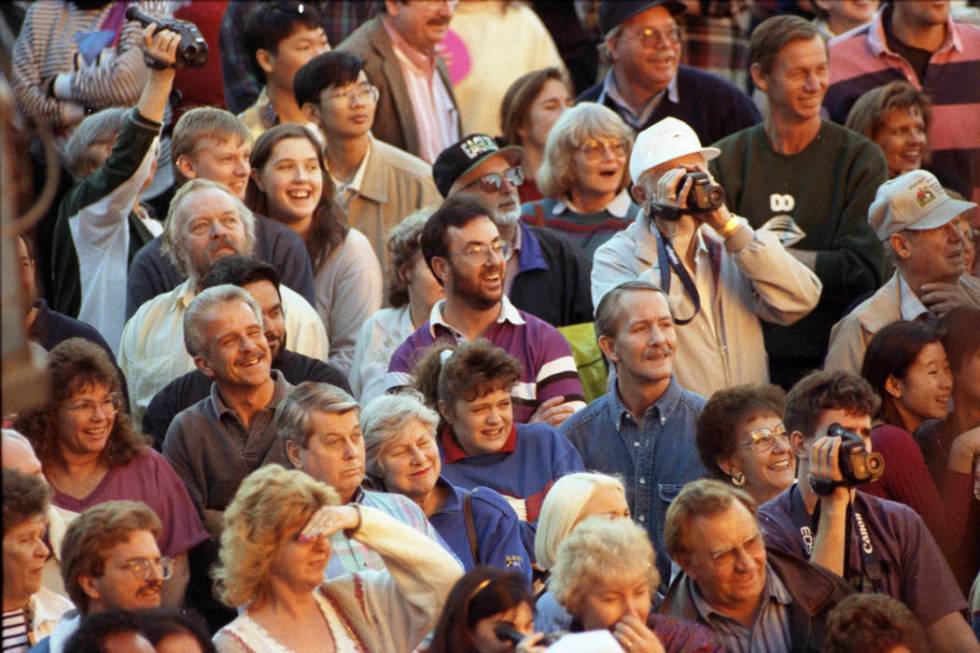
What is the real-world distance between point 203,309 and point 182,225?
2.57 feet

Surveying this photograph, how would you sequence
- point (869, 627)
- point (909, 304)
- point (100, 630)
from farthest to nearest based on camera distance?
1. point (909, 304)
2. point (869, 627)
3. point (100, 630)

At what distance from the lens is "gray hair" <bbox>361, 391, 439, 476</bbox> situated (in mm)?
6668

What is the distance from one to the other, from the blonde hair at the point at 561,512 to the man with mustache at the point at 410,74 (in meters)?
3.62

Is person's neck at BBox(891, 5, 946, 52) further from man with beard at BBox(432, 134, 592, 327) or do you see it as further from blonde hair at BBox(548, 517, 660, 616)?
blonde hair at BBox(548, 517, 660, 616)

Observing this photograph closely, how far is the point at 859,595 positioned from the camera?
6027 mm

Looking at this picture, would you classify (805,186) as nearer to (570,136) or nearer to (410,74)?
(570,136)

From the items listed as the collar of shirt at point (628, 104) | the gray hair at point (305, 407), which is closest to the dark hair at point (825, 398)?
the gray hair at point (305, 407)

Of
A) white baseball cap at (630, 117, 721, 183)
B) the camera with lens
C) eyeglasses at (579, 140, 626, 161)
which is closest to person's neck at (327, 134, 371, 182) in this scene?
eyeglasses at (579, 140, 626, 161)

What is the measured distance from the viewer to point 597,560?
5801 millimetres

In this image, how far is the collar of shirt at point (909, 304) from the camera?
7.92 meters

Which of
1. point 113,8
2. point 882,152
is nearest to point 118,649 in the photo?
point 882,152

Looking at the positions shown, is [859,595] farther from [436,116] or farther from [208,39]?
[208,39]

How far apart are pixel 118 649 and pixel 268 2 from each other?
17.2ft

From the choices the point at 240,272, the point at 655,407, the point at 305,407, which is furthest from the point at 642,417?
the point at 240,272
